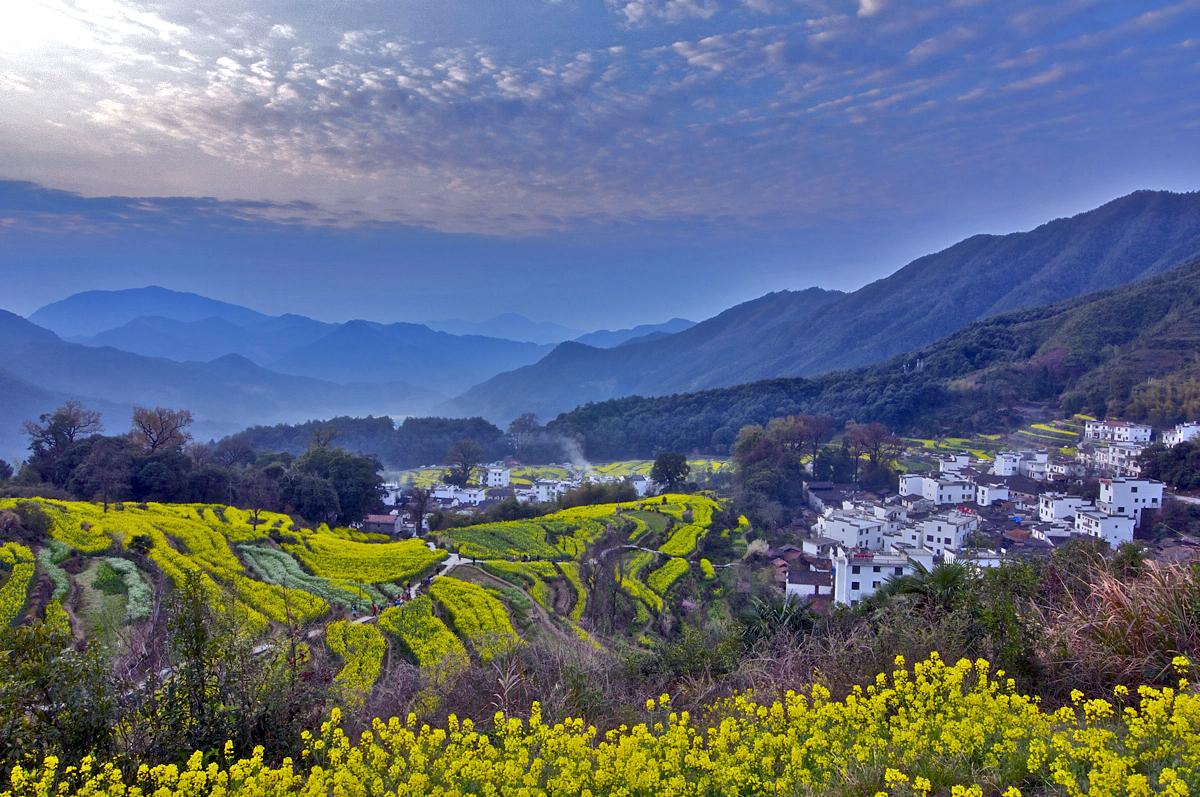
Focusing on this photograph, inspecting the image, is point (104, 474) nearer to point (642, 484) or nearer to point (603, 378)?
point (642, 484)

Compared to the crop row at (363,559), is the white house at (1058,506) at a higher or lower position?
lower

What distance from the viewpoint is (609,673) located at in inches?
321

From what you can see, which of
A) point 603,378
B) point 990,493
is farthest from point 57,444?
point 603,378

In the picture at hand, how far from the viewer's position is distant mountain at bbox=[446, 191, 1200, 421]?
132 metres

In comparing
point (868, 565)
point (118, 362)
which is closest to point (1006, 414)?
point (868, 565)

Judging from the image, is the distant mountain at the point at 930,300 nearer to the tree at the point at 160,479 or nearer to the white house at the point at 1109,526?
the white house at the point at 1109,526

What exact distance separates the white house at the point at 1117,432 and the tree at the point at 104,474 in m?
54.2

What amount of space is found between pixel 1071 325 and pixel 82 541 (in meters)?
78.8

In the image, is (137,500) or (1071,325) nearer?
(137,500)

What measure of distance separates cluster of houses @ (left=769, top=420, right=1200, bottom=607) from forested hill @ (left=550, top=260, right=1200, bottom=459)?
34.7 feet

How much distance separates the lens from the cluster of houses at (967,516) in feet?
72.7

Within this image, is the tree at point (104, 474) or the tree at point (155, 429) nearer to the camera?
the tree at point (104, 474)

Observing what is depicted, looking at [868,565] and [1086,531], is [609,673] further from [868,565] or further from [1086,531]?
[1086,531]

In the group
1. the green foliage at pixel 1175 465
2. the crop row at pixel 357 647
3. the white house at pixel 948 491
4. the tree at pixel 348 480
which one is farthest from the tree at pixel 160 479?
the green foliage at pixel 1175 465
